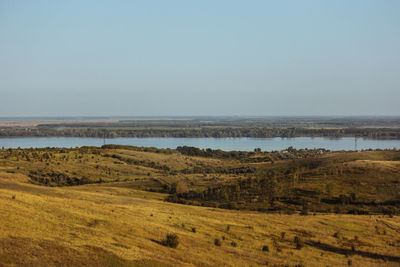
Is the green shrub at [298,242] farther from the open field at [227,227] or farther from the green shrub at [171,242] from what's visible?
the green shrub at [171,242]

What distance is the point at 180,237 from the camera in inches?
599

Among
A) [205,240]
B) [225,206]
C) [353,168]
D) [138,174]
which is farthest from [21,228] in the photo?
[138,174]

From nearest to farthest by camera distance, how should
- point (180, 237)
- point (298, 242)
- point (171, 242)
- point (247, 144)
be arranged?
point (171, 242) < point (180, 237) < point (298, 242) < point (247, 144)

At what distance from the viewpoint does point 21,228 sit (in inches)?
497

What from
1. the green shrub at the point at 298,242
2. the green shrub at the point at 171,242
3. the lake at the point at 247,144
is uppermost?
the green shrub at the point at 171,242

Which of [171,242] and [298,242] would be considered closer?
[171,242]

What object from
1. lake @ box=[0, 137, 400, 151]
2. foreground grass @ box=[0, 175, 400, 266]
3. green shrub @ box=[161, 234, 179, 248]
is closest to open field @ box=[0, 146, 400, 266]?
foreground grass @ box=[0, 175, 400, 266]

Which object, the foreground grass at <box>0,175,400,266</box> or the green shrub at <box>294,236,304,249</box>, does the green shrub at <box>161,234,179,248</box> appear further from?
the green shrub at <box>294,236,304,249</box>

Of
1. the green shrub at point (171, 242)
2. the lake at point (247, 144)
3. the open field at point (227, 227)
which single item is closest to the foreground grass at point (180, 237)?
the open field at point (227, 227)

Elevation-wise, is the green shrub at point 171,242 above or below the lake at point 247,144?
above

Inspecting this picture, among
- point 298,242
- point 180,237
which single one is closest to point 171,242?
point 180,237

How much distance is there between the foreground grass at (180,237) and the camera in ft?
37.1

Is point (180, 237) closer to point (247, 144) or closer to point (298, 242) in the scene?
point (298, 242)

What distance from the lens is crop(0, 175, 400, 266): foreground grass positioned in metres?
11.3
